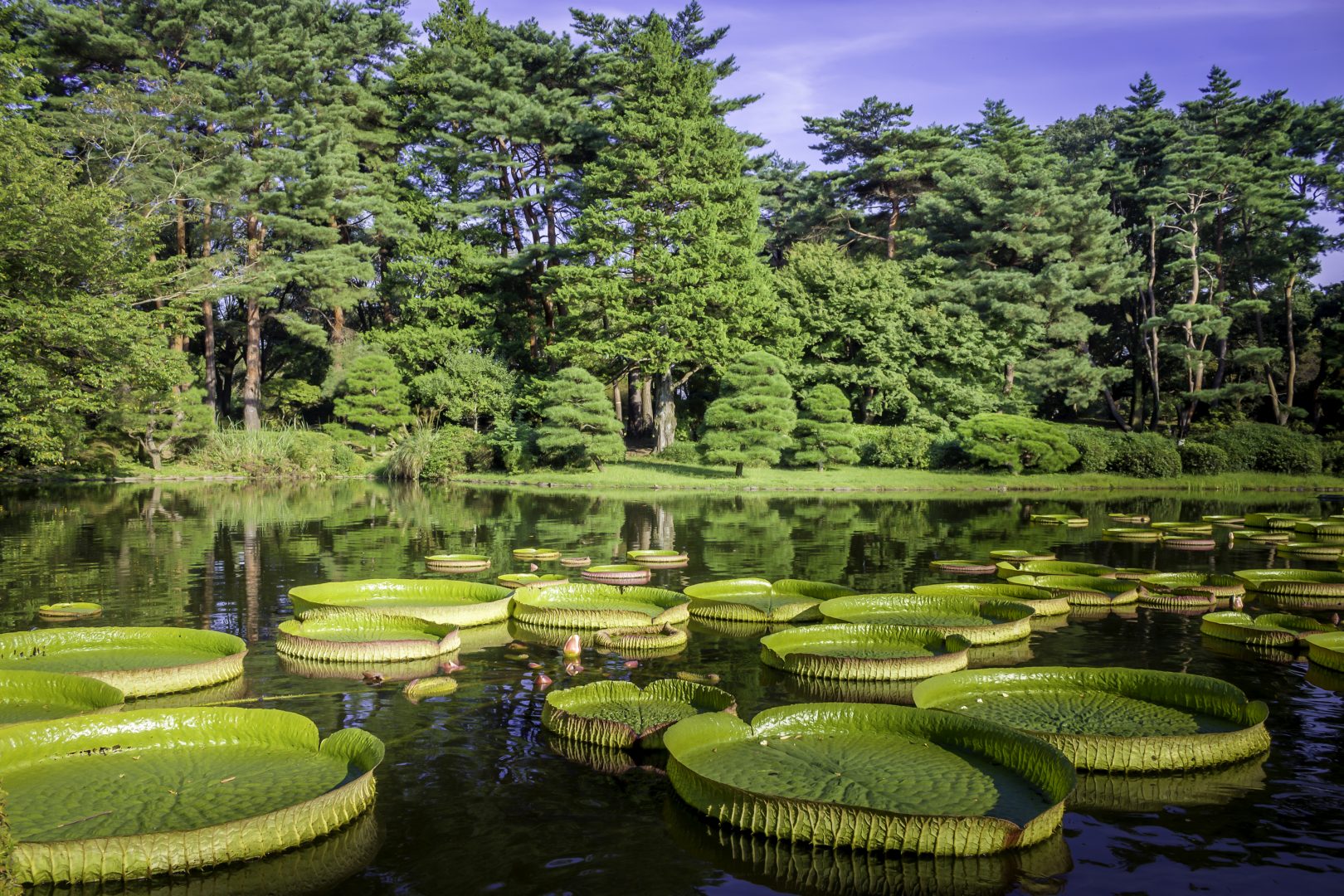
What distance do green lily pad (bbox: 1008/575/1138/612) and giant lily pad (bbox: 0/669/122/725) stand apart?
8869 mm

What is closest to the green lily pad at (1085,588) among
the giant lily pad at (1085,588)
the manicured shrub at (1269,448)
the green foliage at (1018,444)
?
the giant lily pad at (1085,588)

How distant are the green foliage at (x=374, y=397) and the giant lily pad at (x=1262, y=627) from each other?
99.4 ft

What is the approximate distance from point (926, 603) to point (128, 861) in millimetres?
7589

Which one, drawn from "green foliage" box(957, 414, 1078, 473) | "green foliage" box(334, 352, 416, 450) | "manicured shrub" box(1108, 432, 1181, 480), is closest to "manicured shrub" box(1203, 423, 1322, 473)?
"manicured shrub" box(1108, 432, 1181, 480)

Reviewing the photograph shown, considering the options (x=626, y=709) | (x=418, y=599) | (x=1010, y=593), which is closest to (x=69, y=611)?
(x=418, y=599)

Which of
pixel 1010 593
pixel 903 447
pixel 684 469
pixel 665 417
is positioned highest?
pixel 665 417

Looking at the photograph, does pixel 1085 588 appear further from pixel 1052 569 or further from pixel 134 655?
pixel 134 655

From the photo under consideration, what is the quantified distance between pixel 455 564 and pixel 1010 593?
7.03 metres

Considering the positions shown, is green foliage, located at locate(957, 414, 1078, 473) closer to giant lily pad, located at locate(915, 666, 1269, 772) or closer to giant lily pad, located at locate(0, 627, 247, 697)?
giant lily pad, located at locate(915, 666, 1269, 772)

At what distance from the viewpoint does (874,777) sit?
4.78m

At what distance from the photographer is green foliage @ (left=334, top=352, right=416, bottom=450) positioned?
34.5 metres

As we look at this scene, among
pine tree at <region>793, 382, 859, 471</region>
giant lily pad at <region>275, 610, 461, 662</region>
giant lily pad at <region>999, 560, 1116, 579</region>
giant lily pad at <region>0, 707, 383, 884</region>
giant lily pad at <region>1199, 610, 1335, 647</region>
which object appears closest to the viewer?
giant lily pad at <region>0, 707, 383, 884</region>

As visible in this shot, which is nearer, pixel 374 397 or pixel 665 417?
pixel 374 397

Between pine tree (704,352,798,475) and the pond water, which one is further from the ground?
pine tree (704,352,798,475)
